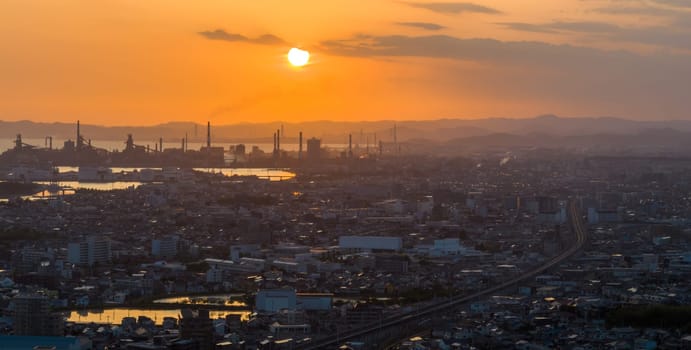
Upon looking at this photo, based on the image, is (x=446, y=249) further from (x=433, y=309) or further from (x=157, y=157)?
(x=157, y=157)

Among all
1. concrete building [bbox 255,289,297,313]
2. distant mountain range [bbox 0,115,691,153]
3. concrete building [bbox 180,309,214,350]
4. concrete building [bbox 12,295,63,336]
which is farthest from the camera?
distant mountain range [bbox 0,115,691,153]

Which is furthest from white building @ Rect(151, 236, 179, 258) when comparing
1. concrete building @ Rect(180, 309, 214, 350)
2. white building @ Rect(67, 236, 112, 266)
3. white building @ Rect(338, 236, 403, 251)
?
concrete building @ Rect(180, 309, 214, 350)

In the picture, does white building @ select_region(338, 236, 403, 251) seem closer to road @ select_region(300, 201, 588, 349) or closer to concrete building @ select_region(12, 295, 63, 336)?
road @ select_region(300, 201, 588, 349)

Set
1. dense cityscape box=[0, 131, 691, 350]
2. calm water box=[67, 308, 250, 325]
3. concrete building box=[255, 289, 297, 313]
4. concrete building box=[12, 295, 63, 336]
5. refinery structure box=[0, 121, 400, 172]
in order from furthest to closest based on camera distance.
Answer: refinery structure box=[0, 121, 400, 172], concrete building box=[255, 289, 297, 313], calm water box=[67, 308, 250, 325], dense cityscape box=[0, 131, 691, 350], concrete building box=[12, 295, 63, 336]

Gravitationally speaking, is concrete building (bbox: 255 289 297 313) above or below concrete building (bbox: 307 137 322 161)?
below

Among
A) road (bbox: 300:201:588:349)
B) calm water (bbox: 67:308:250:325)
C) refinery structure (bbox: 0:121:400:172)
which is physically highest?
refinery structure (bbox: 0:121:400:172)

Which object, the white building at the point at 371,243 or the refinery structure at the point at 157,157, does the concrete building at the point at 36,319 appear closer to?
the white building at the point at 371,243

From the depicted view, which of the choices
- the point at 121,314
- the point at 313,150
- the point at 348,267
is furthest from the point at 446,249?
the point at 313,150

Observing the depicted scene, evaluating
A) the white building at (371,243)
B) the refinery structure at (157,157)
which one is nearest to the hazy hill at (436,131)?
the refinery structure at (157,157)
